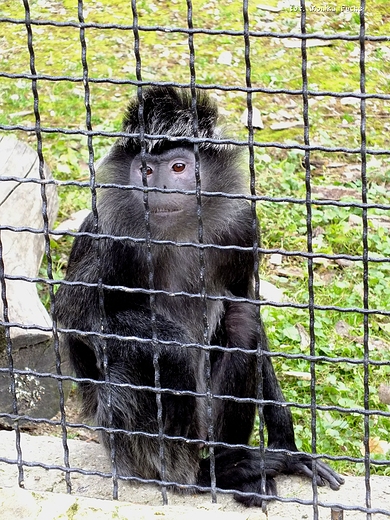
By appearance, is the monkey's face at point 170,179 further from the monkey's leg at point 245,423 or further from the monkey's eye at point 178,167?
the monkey's leg at point 245,423

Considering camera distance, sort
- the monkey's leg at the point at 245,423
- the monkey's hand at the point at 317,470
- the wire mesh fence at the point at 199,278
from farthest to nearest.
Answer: the monkey's leg at the point at 245,423
the monkey's hand at the point at 317,470
the wire mesh fence at the point at 199,278

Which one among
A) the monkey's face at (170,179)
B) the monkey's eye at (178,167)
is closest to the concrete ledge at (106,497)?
the monkey's face at (170,179)

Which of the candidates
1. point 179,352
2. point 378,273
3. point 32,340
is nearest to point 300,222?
point 378,273

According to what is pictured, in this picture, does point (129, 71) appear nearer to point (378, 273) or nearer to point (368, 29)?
point (368, 29)

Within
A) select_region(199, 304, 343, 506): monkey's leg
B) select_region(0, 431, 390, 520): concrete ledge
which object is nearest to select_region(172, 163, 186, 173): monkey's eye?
select_region(199, 304, 343, 506): monkey's leg

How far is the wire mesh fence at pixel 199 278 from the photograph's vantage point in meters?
2.60

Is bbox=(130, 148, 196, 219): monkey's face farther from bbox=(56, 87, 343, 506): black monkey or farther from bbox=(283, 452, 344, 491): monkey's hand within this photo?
bbox=(283, 452, 344, 491): monkey's hand

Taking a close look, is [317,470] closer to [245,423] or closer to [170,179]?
[245,423]

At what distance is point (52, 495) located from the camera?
9.66 feet

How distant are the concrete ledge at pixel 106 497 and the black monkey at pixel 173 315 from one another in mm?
101

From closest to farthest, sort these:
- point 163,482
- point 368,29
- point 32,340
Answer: point 163,482, point 32,340, point 368,29

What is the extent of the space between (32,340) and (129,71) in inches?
148

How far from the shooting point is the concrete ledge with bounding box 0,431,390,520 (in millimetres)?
2824

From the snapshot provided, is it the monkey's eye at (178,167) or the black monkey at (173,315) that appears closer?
the black monkey at (173,315)
